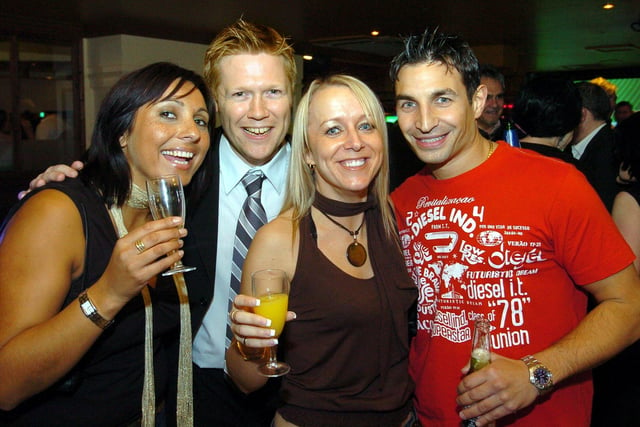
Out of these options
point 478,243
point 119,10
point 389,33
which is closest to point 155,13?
point 119,10

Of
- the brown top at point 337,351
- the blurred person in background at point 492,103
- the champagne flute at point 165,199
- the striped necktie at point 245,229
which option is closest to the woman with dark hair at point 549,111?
the blurred person in background at point 492,103

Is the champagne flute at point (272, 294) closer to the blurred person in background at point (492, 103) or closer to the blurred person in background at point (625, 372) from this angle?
the blurred person in background at point (625, 372)

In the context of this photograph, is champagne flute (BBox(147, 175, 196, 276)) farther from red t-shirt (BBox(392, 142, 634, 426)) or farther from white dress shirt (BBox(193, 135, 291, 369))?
red t-shirt (BBox(392, 142, 634, 426))

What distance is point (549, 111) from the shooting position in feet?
11.2

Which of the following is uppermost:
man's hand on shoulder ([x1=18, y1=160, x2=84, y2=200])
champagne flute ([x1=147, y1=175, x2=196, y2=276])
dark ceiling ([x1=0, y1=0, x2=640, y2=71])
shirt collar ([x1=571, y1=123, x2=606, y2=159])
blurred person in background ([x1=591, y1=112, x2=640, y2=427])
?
dark ceiling ([x1=0, y1=0, x2=640, y2=71])

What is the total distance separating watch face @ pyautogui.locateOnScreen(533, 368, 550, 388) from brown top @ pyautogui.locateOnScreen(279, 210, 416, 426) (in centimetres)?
42

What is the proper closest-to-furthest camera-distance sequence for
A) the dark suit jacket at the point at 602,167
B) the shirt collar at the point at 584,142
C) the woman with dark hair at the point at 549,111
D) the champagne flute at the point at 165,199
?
the champagne flute at the point at 165,199 < the woman with dark hair at the point at 549,111 < the dark suit jacket at the point at 602,167 < the shirt collar at the point at 584,142

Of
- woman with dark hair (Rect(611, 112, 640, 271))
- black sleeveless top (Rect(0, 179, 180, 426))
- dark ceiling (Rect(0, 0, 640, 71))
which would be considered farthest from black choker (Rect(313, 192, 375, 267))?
dark ceiling (Rect(0, 0, 640, 71))

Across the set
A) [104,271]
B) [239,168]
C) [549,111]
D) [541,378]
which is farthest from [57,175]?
[549,111]

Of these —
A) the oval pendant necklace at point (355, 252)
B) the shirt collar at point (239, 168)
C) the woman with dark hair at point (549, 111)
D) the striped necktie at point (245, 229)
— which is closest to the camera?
the oval pendant necklace at point (355, 252)

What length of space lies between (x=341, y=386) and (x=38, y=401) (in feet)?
2.99

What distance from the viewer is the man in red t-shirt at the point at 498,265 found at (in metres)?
1.81

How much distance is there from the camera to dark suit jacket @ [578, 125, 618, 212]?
3.80 metres

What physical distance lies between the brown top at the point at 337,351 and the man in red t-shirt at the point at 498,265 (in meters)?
0.18
